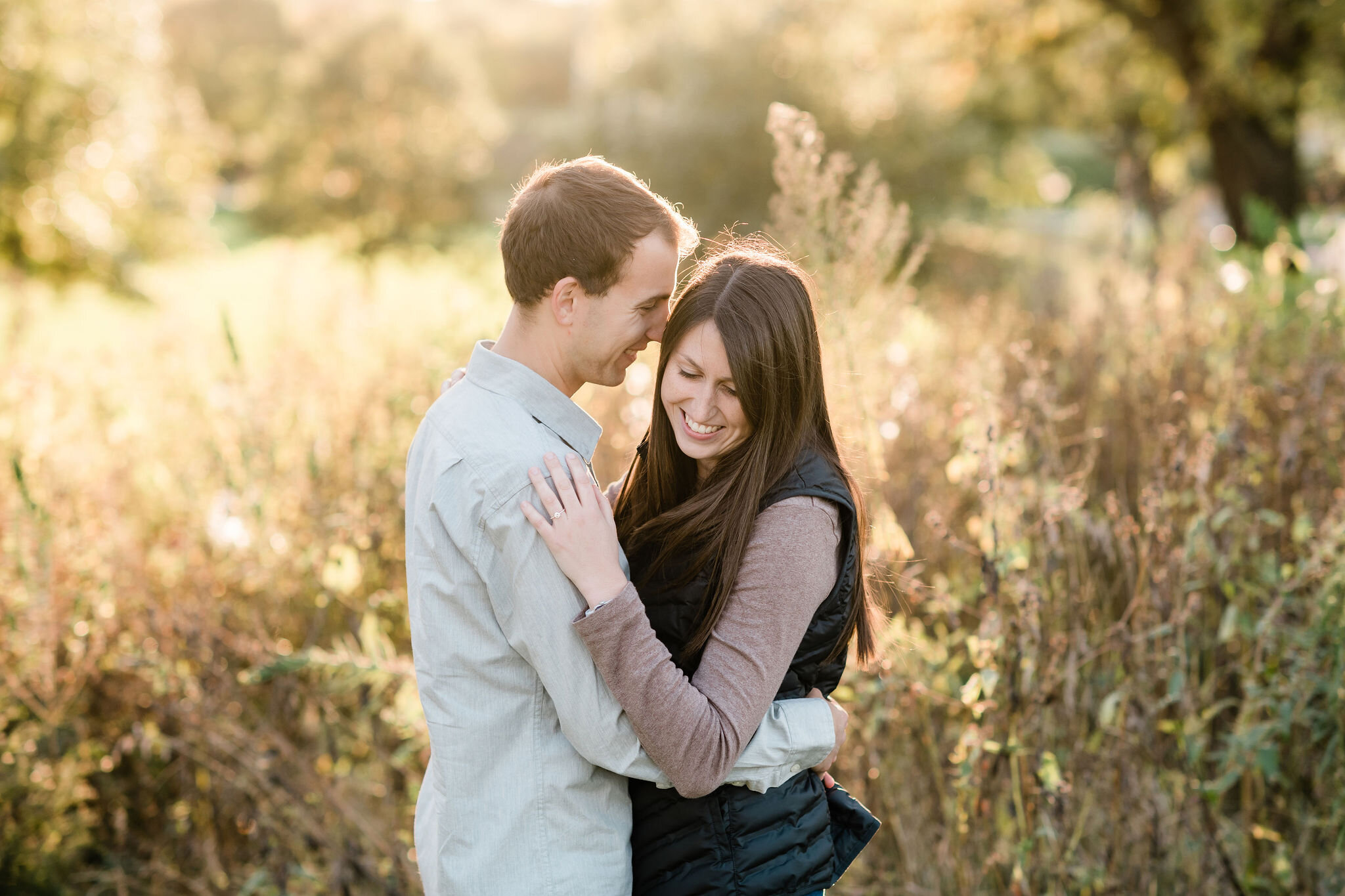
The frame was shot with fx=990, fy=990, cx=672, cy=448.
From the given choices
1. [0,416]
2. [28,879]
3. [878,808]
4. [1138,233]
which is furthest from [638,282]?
[1138,233]

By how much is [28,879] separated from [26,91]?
1355cm

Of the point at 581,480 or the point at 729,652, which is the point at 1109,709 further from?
the point at 581,480

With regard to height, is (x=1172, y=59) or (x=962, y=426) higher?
(x=1172, y=59)

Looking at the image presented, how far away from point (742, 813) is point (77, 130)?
15.3 meters

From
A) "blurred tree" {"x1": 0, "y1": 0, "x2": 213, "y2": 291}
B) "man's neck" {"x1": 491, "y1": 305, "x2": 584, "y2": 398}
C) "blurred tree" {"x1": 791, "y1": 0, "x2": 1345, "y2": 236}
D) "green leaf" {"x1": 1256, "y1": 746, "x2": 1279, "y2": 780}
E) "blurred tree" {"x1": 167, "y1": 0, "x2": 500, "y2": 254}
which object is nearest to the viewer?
"man's neck" {"x1": 491, "y1": 305, "x2": 584, "y2": 398}

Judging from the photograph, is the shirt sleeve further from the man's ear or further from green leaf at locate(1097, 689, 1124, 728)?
green leaf at locate(1097, 689, 1124, 728)

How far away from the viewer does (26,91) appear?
1302 centimetres

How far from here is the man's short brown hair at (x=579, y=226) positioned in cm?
171

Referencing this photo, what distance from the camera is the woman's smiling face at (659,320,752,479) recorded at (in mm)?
1799

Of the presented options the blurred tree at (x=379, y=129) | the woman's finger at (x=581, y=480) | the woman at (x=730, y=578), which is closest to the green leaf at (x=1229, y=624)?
the woman at (x=730, y=578)

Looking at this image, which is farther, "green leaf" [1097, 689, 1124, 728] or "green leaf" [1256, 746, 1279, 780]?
"green leaf" [1256, 746, 1279, 780]

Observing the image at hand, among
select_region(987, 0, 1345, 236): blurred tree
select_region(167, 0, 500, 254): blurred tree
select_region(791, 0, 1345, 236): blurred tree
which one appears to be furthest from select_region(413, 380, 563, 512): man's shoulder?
select_region(167, 0, 500, 254): blurred tree

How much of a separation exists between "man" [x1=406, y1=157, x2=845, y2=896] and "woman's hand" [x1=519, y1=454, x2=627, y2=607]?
0.03m

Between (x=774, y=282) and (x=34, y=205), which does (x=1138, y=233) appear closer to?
(x=774, y=282)
